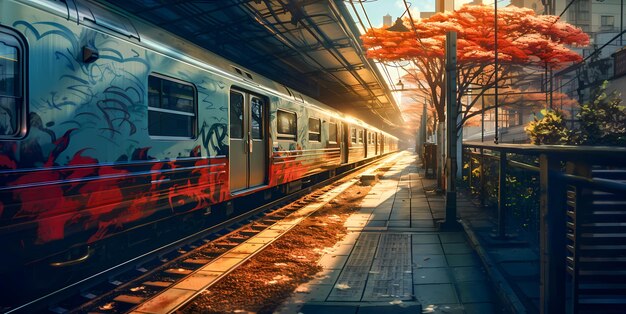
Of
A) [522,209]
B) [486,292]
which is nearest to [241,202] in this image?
[522,209]

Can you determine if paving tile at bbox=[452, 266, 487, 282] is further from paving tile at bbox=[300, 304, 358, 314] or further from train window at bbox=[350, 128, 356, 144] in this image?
train window at bbox=[350, 128, 356, 144]

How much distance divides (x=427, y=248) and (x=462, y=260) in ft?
2.45

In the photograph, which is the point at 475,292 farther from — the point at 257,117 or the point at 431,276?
the point at 257,117

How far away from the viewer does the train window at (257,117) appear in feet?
28.9

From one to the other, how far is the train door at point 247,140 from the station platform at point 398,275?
7.02 ft

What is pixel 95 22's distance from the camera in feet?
14.9

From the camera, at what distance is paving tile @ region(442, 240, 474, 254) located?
20.1ft

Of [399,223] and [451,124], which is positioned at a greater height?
Result: [451,124]

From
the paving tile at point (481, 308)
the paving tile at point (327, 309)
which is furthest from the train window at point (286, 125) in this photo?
the paving tile at point (481, 308)

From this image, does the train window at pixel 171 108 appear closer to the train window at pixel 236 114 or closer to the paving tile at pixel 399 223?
the train window at pixel 236 114

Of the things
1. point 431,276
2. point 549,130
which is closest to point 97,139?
point 431,276

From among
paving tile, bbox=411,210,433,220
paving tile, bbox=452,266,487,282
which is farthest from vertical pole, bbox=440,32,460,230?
paving tile, bbox=452,266,487,282

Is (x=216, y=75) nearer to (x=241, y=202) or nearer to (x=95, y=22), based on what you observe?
(x=95, y=22)

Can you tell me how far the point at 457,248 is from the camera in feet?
20.7
